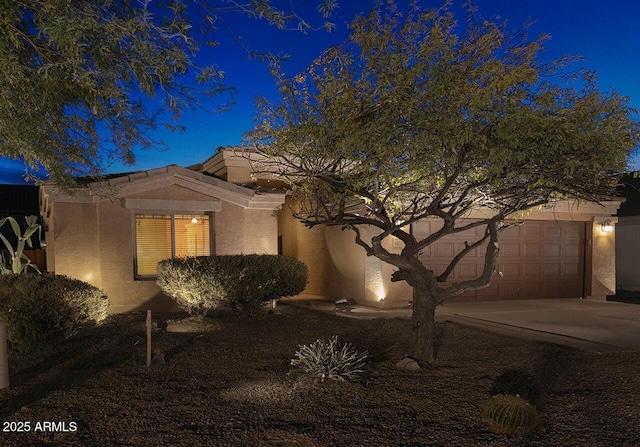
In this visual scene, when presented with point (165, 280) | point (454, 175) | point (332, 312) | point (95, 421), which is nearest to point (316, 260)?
point (332, 312)

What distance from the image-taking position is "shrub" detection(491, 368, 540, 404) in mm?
5371

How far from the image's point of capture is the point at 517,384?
5707 millimetres

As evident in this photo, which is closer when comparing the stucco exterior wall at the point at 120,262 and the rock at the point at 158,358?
the rock at the point at 158,358

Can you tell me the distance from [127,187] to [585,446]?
32.2 ft

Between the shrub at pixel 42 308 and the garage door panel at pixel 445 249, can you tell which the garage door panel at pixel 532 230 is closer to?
the garage door panel at pixel 445 249

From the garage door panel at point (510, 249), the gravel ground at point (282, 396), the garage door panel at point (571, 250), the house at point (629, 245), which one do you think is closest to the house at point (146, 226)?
the gravel ground at point (282, 396)

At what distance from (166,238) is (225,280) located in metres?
3.17

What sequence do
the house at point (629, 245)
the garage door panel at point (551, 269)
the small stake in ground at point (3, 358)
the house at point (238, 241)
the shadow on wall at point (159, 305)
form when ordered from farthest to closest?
the house at point (629, 245) → the garage door panel at point (551, 269) → the shadow on wall at point (159, 305) → the house at point (238, 241) → the small stake in ground at point (3, 358)

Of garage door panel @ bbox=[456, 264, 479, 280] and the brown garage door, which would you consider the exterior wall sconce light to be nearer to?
the brown garage door

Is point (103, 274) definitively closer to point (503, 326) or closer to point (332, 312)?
point (332, 312)

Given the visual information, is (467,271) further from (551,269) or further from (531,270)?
(551,269)

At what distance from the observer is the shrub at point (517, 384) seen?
537 centimetres

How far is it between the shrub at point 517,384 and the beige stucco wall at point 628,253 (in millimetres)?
13645

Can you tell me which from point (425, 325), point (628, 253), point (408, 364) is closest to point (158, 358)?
point (408, 364)
